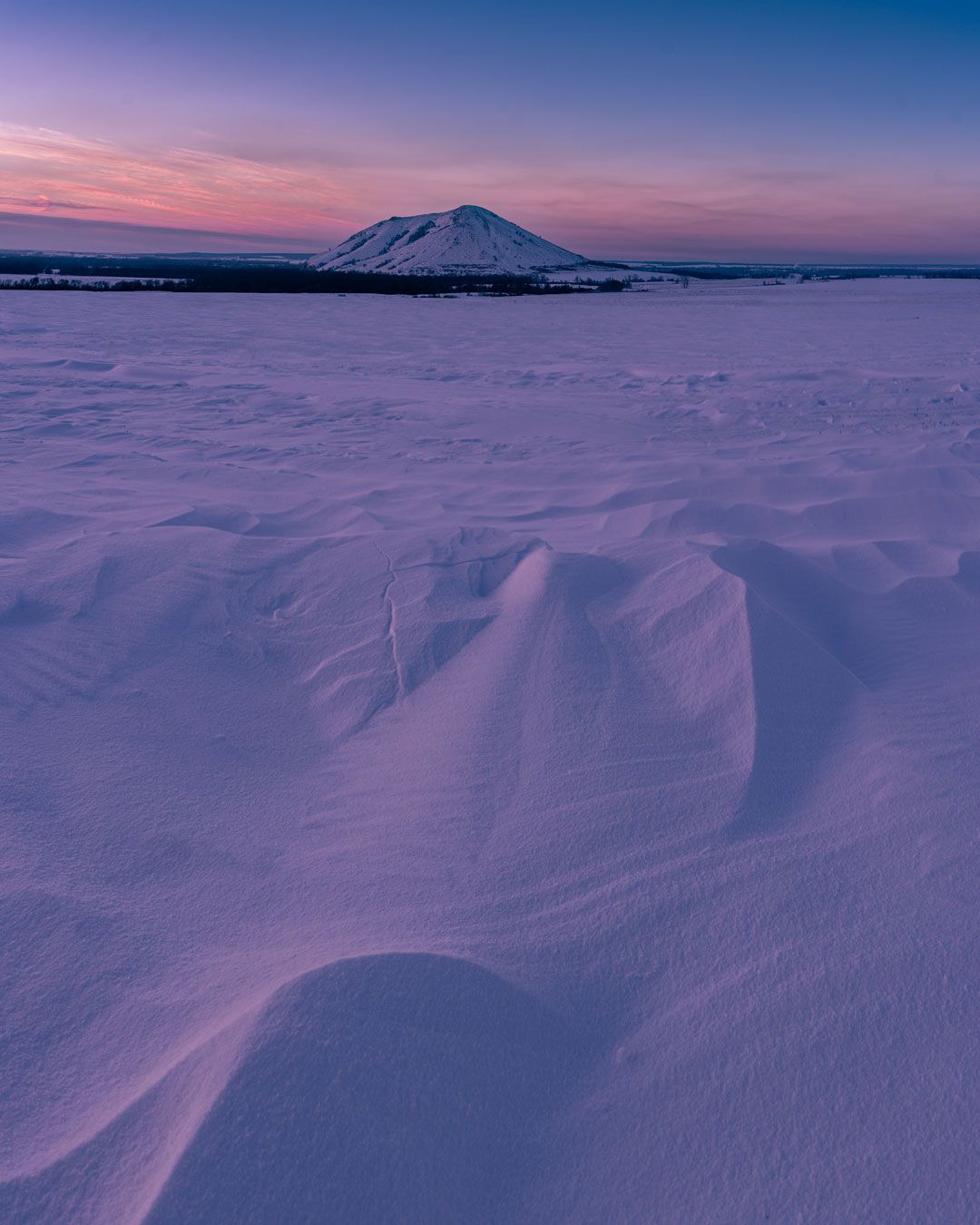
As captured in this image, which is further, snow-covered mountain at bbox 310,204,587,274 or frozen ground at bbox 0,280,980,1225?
snow-covered mountain at bbox 310,204,587,274

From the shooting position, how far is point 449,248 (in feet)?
252

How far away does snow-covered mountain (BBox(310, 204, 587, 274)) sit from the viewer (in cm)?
7025

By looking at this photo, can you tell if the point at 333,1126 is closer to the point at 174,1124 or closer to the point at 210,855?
the point at 174,1124

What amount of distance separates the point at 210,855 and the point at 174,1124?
2.10 ft

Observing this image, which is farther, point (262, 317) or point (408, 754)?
point (262, 317)

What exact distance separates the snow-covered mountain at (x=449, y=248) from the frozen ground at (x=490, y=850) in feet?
211

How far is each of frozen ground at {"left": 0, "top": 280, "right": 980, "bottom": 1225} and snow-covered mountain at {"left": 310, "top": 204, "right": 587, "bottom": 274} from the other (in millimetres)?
64378

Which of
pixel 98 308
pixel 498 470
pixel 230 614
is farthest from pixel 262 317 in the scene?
pixel 230 614

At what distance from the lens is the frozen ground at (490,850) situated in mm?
1155

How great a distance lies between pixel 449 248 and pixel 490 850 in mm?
82511

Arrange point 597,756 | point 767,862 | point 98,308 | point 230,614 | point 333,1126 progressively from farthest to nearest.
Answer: point 98,308 → point 230,614 → point 597,756 → point 767,862 → point 333,1126

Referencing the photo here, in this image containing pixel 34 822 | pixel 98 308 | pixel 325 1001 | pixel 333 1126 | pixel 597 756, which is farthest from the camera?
pixel 98 308

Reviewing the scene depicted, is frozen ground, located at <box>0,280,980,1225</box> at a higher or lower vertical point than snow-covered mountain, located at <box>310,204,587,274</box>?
lower

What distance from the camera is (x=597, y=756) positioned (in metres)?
2.02
